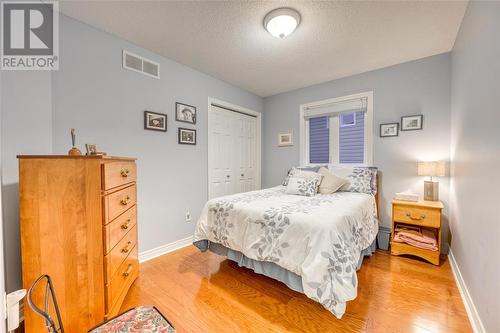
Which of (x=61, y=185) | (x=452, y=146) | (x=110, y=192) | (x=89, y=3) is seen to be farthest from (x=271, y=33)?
(x=452, y=146)

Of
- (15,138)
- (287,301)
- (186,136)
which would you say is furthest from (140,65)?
(287,301)

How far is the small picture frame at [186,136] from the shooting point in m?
2.81

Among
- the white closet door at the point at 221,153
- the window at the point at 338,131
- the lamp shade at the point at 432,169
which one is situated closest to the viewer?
the lamp shade at the point at 432,169

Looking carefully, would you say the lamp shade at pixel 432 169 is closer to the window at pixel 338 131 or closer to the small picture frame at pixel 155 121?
the window at pixel 338 131

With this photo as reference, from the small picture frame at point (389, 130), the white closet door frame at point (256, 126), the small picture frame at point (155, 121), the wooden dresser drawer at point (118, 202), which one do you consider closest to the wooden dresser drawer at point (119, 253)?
the wooden dresser drawer at point (118, 202)

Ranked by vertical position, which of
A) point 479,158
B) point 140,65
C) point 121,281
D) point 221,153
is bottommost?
point 121,281

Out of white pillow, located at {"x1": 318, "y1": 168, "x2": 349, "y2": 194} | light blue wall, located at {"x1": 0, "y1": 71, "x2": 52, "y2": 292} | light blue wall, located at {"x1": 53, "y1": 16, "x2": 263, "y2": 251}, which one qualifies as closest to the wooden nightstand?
white pillow, located at {"x1": 318, "y1": 168, "x2": 349, "y2": 194}

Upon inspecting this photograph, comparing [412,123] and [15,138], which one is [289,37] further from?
[15,138]

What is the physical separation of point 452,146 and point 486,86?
132 centimetres

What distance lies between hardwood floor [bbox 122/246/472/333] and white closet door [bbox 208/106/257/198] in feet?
4.62

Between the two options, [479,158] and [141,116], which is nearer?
[479,158]

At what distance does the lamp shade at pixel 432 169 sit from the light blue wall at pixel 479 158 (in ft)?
0.85

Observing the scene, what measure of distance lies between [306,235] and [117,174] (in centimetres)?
144

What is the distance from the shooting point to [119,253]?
1621mm
